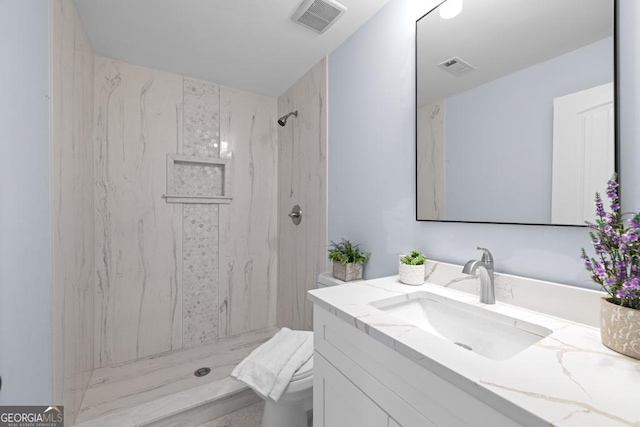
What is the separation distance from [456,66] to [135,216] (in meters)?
2.28

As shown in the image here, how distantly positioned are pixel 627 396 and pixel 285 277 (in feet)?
7.26

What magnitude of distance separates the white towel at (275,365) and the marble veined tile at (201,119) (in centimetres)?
166

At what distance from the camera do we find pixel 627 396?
44 centimetres

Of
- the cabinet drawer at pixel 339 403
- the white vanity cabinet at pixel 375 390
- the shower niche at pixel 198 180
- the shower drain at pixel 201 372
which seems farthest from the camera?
the shower niche at pixel 198 180

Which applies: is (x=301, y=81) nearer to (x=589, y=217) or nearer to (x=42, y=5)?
(x=42, y=5)

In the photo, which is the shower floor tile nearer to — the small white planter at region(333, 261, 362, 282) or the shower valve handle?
the small white planter at region(333, 261, 362, 282)

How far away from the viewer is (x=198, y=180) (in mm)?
2301

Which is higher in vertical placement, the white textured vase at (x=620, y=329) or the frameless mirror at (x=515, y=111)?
the frameless mirror at (x=515, y=111)

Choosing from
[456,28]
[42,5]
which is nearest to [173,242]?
[42,5]

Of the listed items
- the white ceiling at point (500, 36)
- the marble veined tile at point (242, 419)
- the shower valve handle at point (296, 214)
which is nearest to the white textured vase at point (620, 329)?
the white ceiling at point (500, 36)

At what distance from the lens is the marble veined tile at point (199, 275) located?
→ 88.0 inches

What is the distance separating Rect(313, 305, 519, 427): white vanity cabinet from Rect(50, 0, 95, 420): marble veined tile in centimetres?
108

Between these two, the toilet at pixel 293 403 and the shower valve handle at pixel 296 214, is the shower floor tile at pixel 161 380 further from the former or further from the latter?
the shower valve handle at pixel 296 214

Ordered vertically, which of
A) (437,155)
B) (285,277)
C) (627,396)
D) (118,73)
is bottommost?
(285,277)
